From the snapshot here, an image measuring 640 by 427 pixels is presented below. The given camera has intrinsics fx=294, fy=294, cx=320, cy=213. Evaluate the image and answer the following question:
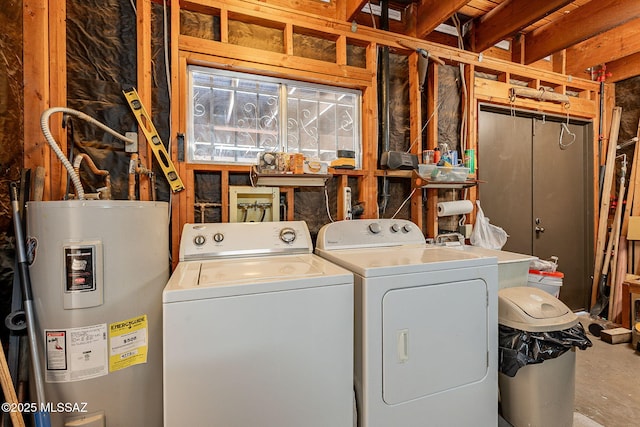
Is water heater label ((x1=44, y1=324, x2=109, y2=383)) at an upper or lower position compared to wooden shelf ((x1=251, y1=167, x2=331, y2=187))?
lower

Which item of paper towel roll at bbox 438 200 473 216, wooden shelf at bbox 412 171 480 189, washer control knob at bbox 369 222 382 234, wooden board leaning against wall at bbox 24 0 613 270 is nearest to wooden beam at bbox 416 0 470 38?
wooden board leaning against wall at bbox 24 0 613 270

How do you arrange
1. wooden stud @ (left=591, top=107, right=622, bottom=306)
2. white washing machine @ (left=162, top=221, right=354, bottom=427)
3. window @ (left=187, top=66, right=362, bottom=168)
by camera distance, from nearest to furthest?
white washing machine @ (left=162, top=221, right=354, bottom=427)
window @ (left=187, top=66, right=362, bottom=168)
wooden stud @ (left=591, top=107, right=622, bottom=306)

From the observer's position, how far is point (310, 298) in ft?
4.09

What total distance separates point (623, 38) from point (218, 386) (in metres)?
4.51

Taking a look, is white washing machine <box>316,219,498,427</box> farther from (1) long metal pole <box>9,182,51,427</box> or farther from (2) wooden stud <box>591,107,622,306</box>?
(2) wooden stud <box>591,107,622,306</box>

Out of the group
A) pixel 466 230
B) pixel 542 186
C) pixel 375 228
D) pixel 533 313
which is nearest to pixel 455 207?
pixel 466 230

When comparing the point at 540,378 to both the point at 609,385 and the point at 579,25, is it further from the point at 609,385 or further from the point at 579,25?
the point at 579,25

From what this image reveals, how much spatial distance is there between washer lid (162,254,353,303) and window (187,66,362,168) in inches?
35.1

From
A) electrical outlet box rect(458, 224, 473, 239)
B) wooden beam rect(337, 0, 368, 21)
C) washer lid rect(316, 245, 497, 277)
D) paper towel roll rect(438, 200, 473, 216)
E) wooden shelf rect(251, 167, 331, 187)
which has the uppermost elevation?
wooden beam rect(337, 0, 368, 21)

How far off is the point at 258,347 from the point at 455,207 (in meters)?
2.08

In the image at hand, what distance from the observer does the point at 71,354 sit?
122 cm

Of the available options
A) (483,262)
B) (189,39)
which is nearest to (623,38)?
(483,262)

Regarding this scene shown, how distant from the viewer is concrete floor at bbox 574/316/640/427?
1.85m

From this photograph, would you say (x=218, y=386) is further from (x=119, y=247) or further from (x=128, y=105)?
(x=128, y=105)
